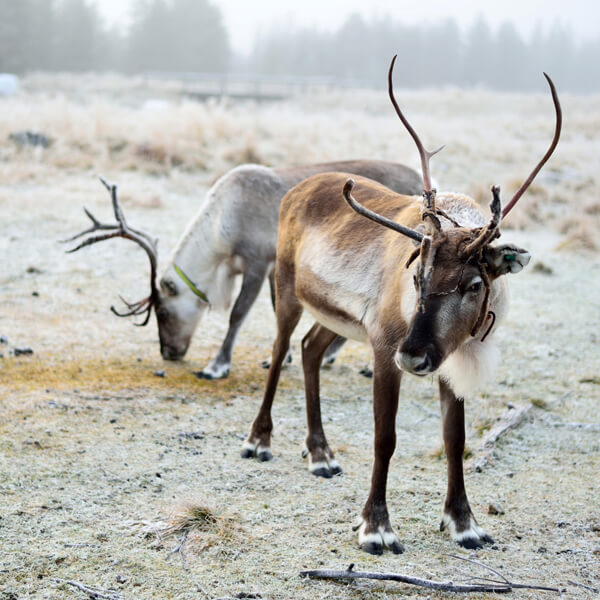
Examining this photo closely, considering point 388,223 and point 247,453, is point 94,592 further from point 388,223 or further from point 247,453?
point 388,223

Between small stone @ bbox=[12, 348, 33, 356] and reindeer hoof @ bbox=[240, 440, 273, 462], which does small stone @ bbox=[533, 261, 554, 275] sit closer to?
reindeer hoof @ bbox=[240, 440, 273, 462]

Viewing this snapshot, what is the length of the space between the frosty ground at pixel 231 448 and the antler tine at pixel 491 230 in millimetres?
1543

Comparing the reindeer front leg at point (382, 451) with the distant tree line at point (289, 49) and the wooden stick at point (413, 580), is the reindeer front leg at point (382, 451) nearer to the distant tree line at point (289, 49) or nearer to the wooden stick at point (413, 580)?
the wooden stick at point (413, 580)

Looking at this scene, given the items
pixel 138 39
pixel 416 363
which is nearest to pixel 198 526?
pixel 416 363

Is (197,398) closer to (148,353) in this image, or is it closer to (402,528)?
(148,353)

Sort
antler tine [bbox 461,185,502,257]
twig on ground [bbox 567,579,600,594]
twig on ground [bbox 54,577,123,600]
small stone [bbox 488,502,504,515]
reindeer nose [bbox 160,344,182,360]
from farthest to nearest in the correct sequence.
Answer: reindeer nose [bbox 160,344,182,360] < small stone [bbox 488,502,504,515] < twig on ground [bbox 567,579,600,594] < twig on ground [bbox 54,577,123,600] < antler tine [bbox 461,185,502,257]

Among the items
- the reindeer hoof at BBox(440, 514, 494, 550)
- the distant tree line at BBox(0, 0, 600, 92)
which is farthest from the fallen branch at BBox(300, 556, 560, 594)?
the distant tree line at BBox(0, 0, 600, 92)

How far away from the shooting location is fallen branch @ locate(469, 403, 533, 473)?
16.4ft

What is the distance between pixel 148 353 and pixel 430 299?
14.1 ft

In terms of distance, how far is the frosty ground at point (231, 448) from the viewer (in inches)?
145

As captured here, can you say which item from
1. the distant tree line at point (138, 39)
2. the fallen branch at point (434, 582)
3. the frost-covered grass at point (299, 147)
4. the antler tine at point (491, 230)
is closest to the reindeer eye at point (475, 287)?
the antler tine at point (491, 230)

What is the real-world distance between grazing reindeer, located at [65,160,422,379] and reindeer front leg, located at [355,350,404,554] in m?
3.11

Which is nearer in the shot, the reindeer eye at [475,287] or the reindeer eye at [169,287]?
the reindeer eye at [475,287]

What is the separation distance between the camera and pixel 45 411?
5.38 m
